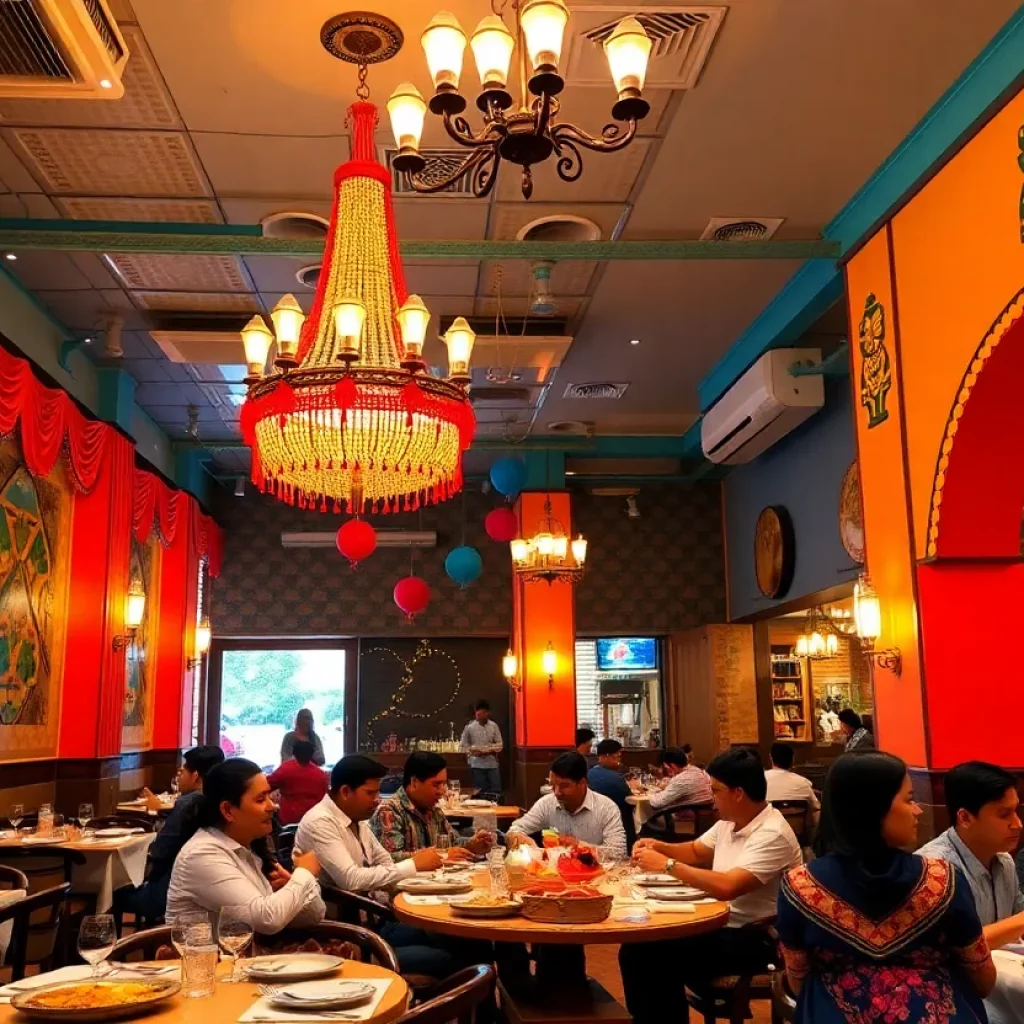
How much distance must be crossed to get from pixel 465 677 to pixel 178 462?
4.82 meters

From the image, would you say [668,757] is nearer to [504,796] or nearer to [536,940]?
[504,796]

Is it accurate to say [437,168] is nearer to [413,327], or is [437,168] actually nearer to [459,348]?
[459,348]

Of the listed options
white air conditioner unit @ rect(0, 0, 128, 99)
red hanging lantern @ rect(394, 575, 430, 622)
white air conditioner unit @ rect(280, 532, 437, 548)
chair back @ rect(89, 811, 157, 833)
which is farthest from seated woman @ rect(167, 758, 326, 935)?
white air conditioner unit @ rect(280, 532, 437, 548)

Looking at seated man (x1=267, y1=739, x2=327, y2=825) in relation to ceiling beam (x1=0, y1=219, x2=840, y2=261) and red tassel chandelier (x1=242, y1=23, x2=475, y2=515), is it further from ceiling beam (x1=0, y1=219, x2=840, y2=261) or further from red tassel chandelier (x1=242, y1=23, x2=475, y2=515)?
red tassel chandelier (x1=242, y1=23, x2=475, y2=515)

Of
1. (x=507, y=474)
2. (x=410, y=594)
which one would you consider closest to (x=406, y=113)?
(x=507, y=474)

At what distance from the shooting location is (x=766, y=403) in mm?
9312

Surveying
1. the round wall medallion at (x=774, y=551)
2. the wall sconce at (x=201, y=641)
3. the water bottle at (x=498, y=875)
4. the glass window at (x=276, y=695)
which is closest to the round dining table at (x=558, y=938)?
the water bottle at (x=498, y=875)

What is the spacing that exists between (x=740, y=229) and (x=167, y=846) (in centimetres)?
549

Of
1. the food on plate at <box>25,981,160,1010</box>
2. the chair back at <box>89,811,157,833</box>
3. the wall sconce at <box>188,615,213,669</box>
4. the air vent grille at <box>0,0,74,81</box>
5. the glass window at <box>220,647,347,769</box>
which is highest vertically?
the air vent grille at <box>0,0,74,81</box>

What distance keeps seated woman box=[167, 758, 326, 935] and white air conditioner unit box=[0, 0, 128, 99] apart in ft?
10.2

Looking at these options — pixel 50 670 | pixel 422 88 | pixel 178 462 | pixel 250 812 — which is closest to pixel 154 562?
pixel 178 462

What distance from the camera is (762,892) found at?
4.25 metres

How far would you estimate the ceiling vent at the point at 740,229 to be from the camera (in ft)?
24.4

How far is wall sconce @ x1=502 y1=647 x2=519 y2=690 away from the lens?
43.5ft
